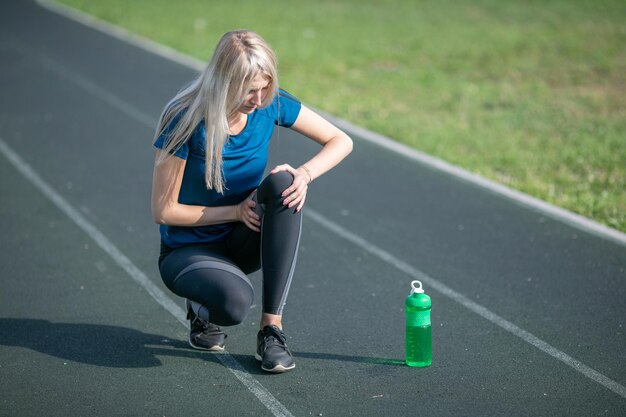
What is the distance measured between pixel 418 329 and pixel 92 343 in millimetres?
1904

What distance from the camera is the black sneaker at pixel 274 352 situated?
4875 millimetres

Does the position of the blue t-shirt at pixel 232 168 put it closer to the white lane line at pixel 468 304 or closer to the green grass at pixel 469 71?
the white lane line at pixel 468 304

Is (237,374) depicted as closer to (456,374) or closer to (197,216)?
(197,216)

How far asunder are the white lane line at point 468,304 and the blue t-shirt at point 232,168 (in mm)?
1825

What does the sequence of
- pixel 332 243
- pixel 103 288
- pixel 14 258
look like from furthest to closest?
pixel 332 243
pixel 14 258
pixel 103 288

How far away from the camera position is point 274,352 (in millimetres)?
4887

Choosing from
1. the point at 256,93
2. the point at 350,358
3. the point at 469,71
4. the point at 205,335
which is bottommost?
the point at 469,71

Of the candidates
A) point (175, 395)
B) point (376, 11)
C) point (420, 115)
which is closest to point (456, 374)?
point (175, 395)

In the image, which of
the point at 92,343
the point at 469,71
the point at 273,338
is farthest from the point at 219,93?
the point at 469,71

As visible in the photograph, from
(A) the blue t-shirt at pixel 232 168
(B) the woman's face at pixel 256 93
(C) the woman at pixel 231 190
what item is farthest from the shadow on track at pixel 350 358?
(B) the woman's face at pixel 256 93

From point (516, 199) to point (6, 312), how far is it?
4679mm

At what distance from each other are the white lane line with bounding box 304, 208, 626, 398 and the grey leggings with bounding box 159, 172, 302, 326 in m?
1.59

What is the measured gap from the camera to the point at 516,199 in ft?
27.7

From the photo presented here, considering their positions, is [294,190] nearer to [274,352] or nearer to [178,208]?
[178,208]
